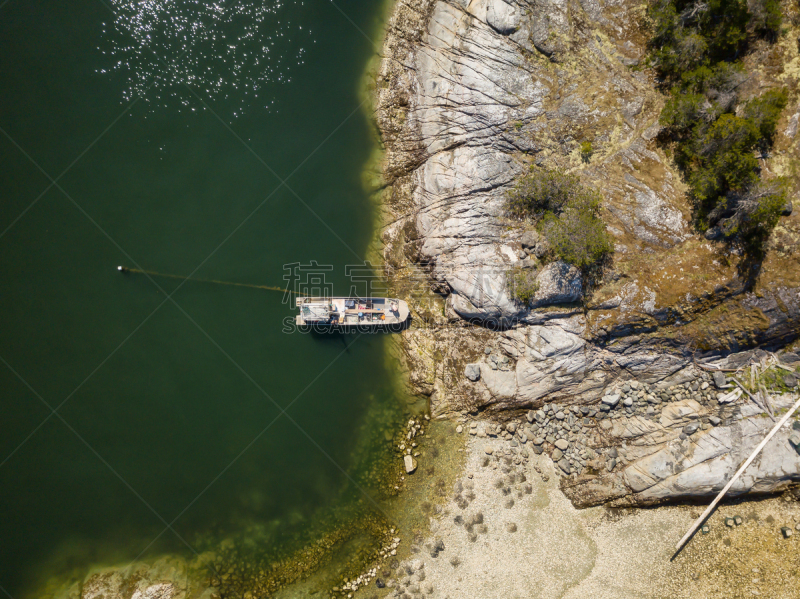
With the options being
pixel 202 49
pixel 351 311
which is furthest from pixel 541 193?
pixel 202 49

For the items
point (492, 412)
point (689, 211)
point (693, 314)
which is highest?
point (689, 211)

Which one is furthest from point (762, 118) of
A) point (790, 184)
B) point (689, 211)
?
point (689, 211)

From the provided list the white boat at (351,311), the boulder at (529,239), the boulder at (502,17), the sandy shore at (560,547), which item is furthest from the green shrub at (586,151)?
the sandy shore at (560,547)

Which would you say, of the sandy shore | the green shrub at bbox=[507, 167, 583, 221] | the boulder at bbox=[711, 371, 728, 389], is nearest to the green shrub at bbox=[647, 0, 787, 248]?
the green shrub at bbox=[507, 167, 583, 221]

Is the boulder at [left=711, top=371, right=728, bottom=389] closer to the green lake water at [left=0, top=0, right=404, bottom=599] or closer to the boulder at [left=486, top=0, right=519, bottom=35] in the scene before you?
the green lake water at [left=0, top=0, right=404, bottom=599]

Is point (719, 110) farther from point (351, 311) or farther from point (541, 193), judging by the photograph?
point (351, 311)

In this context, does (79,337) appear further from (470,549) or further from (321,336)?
(470,549)
